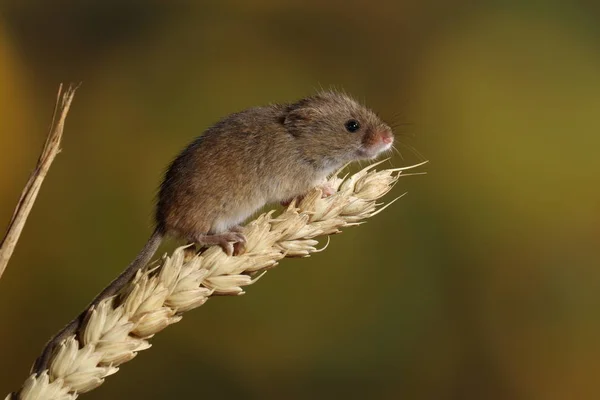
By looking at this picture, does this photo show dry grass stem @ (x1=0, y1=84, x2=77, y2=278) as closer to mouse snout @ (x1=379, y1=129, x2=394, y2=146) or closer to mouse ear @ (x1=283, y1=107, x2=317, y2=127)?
mouse ear @ (x1=283, y1=107, x2=317, y2=127)

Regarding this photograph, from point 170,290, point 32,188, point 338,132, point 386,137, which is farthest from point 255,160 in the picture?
point 32,188

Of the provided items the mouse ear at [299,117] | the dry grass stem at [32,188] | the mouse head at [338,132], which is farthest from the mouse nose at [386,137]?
the dry grass stem at [32,188]

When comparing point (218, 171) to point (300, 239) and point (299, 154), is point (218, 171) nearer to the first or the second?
point (299, 154)

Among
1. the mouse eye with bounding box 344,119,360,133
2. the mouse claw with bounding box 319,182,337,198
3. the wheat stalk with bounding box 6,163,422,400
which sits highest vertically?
the mouse eye with bounding box 344,119,360,133

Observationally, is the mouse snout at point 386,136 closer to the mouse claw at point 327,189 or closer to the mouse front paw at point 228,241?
the mouse claw at point 327,189

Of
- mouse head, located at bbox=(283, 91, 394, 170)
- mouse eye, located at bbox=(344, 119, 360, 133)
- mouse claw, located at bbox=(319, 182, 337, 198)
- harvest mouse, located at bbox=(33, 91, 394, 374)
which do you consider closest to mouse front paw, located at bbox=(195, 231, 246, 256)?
harvest mouse, located at bbox=(33, 91, 394, 374)

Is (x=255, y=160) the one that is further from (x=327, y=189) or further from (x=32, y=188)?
(x=32, y=188)

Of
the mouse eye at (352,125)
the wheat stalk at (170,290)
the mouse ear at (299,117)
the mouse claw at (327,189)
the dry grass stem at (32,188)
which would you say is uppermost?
the mouse ear at (299,117)
